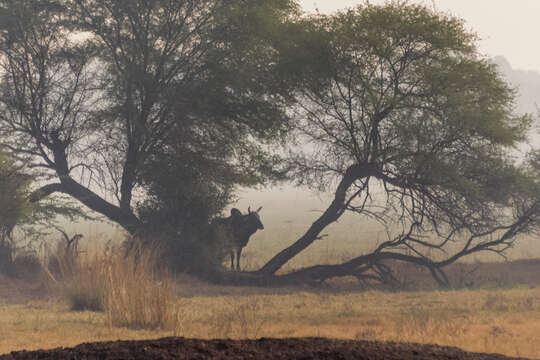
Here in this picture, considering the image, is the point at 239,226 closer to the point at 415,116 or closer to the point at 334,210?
the point at 334,210

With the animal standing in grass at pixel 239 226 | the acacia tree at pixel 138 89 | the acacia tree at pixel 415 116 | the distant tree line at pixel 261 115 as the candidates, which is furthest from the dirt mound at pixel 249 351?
the animal standing in grass at pixel 239 226

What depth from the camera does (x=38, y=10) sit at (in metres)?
19.5

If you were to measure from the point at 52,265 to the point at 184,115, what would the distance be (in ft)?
19.3

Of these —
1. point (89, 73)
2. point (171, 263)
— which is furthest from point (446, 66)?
point (89, 73)

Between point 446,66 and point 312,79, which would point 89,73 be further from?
point 446,66

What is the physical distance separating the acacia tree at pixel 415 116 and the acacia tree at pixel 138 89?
1.99 metres

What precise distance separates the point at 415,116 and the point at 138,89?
8554 millimetres

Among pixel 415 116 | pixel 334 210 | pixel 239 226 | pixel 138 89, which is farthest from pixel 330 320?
pixel 138 89

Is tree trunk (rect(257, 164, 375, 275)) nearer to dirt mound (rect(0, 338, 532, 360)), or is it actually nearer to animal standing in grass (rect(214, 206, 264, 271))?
animal standing in grass (rect(214, 206, 264, 271))

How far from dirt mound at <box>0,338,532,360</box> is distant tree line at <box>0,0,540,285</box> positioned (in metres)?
11.1

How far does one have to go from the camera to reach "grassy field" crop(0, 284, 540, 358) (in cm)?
884

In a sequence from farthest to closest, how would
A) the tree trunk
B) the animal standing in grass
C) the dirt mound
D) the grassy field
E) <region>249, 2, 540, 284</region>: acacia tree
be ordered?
1. the animal standing in grass
2. the tree trunk
3. <region>249, 2, 540, 284</region>: acacia tree
4. the grassy field
5. the dirt mound

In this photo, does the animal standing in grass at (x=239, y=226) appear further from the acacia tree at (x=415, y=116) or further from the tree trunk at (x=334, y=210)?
the acacia tree at (x=415, y=116)

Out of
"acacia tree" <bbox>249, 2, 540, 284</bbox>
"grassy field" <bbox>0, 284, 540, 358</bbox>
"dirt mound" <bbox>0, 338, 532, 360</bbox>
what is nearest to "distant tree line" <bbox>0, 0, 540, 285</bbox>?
"acacia tree" <bbox>249, 2, 540, 284</bbox>
